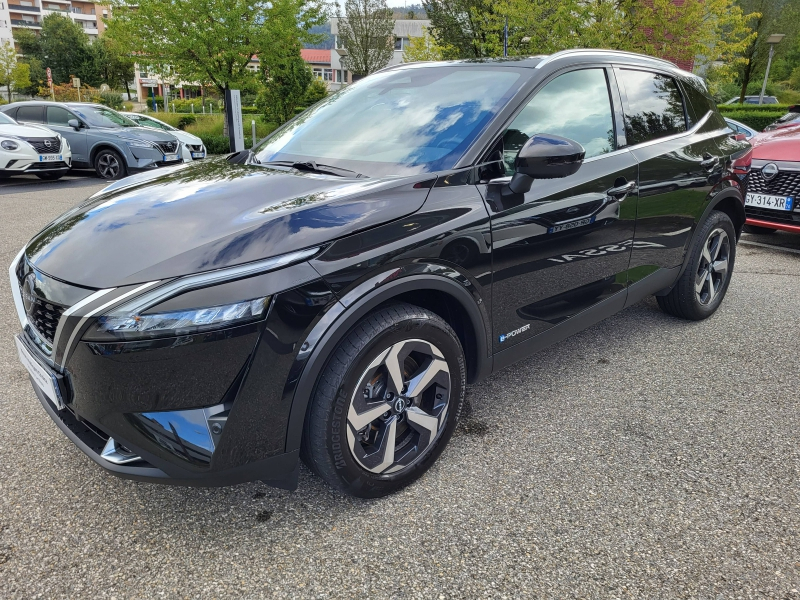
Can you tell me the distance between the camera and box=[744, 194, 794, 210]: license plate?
5.93 m

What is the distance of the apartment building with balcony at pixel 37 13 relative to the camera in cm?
7950

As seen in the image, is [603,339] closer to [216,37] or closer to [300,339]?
[300,339]

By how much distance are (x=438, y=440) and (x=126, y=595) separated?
3.96 ft

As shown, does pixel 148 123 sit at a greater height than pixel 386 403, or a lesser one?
greater

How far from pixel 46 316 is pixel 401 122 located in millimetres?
1660

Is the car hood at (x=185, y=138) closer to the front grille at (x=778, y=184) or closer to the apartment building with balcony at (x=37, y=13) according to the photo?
the front grille at (x=778, y=184)

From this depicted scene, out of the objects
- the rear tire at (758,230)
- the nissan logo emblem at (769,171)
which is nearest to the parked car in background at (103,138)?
the rear tire at (758,230)

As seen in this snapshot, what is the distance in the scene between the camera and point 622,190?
10.00 ft

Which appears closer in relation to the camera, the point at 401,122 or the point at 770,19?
the point at 401,122

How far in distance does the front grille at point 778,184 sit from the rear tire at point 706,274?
1995 mm

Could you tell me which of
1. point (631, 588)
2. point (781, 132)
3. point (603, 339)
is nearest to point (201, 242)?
point (631, 588)

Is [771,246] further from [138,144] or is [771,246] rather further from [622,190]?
[138,144]

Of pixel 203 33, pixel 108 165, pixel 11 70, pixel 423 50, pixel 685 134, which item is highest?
pixel 11 70

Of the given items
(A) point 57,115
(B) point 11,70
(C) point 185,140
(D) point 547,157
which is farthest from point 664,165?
(B) point 11,70
